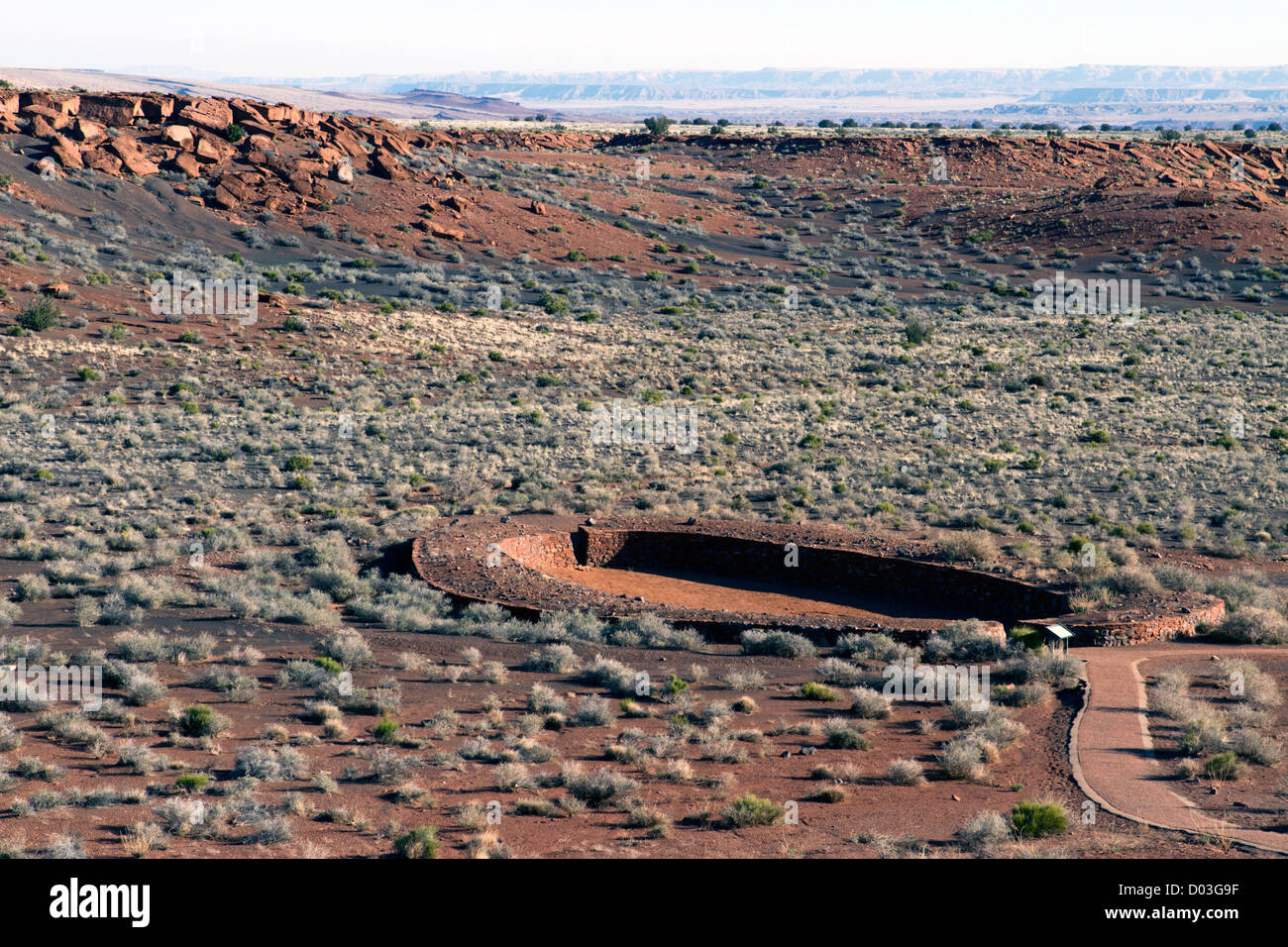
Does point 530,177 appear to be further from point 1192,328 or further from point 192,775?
point 192,775

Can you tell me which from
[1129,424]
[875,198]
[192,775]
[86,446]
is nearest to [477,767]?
[192,775]

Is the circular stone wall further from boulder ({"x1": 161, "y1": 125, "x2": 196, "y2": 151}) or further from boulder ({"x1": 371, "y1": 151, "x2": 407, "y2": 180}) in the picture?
boulder ({"x1": 371, "y1": 151, "x2": 407, "y2": 180})

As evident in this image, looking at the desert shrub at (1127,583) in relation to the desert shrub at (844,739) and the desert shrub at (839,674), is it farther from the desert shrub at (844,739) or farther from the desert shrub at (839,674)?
the desert shrub at (844,739)

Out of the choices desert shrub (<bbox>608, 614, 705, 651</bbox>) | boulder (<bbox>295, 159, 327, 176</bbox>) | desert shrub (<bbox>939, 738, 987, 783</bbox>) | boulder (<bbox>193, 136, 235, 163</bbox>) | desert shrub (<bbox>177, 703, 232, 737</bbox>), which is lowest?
desert shrub (<bbox>608, 614, 705, 651</bbox>)

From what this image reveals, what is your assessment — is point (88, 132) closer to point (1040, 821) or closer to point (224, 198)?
point (224, 198)

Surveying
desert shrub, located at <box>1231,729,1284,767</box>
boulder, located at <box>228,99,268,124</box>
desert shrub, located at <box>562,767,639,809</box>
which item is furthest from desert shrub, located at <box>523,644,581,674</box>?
boulder, located at <box>228,99,268,124</box>

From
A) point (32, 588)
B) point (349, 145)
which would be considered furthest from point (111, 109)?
point (32, 588)

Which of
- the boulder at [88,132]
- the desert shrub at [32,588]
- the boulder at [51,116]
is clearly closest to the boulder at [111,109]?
the boulder at [51,116]
